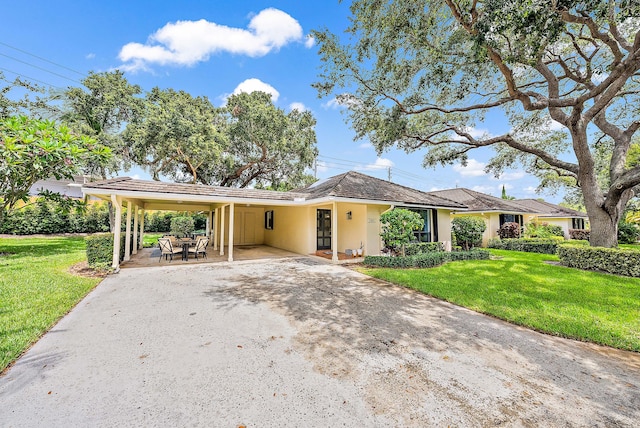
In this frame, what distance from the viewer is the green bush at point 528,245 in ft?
51.4

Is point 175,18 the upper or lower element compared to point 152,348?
upper

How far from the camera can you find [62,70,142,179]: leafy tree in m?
18.2

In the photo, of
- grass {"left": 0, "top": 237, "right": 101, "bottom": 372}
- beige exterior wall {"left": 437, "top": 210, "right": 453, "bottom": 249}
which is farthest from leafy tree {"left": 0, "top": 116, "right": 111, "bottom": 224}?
beige exterior wall {"left": 437, "top": 210, "right": 453, "bottom": 249}

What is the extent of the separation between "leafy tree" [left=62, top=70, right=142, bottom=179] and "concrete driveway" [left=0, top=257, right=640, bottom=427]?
17824 millimetres

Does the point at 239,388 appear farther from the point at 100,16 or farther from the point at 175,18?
the point at 100,16

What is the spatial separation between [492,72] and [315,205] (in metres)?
9.40

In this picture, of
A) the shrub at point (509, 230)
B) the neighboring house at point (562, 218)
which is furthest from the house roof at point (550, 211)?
the shrub at point (509, 230)

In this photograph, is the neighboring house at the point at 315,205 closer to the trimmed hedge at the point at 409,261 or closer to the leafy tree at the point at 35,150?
the leafy tree at the point at 35,150

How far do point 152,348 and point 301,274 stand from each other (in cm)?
542

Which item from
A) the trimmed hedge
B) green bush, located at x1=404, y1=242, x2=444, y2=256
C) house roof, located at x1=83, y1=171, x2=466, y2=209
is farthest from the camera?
green bush, located at x1=404, y1=242, x2=444, y2=256

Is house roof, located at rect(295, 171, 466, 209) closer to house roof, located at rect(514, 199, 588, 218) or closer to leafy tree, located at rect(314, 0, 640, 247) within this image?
leafy tree, located at rect(314, 0, 640, 247)

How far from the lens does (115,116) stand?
19.6 m

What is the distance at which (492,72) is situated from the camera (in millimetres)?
10672

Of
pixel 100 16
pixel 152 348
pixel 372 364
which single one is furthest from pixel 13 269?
pixel 372 364
